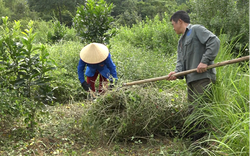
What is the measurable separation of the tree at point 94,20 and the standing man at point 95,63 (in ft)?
7.71

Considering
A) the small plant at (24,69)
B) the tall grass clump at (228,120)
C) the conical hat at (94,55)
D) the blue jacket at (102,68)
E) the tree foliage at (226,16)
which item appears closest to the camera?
the tall grass clump at (228,120)

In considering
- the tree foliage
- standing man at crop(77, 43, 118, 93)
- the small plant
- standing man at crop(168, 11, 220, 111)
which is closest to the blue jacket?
standing man at crop(77, 43, 118, 93)

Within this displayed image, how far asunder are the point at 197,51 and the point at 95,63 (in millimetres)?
1837

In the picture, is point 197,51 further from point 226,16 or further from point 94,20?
point 226,16

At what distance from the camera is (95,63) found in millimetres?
4383

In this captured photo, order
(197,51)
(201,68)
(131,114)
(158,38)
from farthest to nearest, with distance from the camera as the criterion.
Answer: (158,38) → (131,114) → (197,51) → (201,68)

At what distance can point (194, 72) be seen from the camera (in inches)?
131

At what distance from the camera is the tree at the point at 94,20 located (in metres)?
6.68

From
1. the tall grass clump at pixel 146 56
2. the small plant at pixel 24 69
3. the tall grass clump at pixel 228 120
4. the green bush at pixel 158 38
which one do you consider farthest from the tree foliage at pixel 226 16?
the small plant at pixel 24 69

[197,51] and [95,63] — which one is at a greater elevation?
[197,51]

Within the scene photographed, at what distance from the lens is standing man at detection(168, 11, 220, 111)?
10.2ft

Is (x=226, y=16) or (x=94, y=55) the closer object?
(x=94, y=55)

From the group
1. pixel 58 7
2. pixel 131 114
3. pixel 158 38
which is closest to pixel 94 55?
pixel 131 114

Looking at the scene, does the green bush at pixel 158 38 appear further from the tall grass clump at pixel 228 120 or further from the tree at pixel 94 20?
the tall grass clump at pixel 228 120
